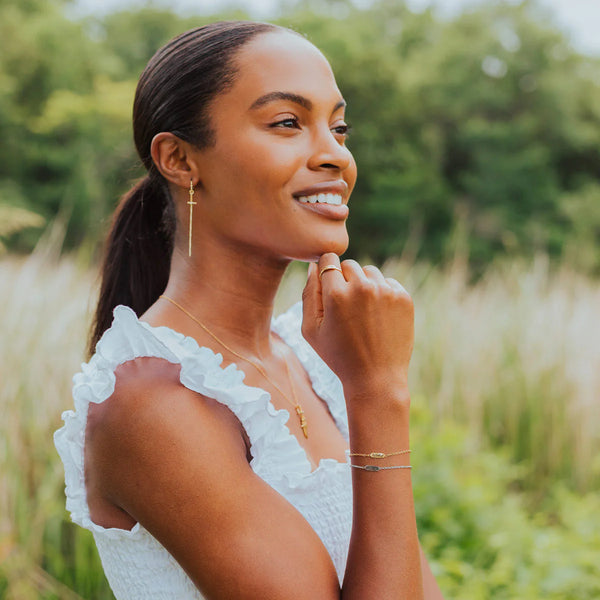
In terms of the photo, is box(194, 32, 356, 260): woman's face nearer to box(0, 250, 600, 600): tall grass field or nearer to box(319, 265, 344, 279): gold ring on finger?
box(319, 265, 344, 279): gold ring on finger

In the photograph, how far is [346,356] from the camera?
5.31 ft

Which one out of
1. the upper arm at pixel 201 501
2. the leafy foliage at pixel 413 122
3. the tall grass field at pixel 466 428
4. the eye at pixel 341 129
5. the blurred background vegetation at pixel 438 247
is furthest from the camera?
the leafy foliage at pixel 413 122

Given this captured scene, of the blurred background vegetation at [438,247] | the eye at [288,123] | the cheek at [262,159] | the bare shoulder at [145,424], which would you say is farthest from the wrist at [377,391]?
the blurred background vegetation at [438,247]

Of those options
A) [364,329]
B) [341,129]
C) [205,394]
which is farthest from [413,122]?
[205,394]

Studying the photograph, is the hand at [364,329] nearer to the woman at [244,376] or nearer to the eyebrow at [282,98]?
the woman at [244,376]

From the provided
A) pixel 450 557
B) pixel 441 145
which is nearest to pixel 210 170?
pixel 450 557

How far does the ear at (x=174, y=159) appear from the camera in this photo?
5.90 ft

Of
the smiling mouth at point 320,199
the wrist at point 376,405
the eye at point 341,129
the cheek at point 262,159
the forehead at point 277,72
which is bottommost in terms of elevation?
the wrist at point 376,405

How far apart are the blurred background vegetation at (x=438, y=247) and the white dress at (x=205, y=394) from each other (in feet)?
2.66

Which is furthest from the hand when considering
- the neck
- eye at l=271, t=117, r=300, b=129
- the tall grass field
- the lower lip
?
the tall grass field

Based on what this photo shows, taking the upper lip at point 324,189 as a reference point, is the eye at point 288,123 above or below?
above

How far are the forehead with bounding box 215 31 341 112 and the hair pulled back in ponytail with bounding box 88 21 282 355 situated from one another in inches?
1.0

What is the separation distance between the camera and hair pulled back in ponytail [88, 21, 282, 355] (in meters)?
1.77

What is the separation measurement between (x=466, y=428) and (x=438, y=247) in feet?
67.1
